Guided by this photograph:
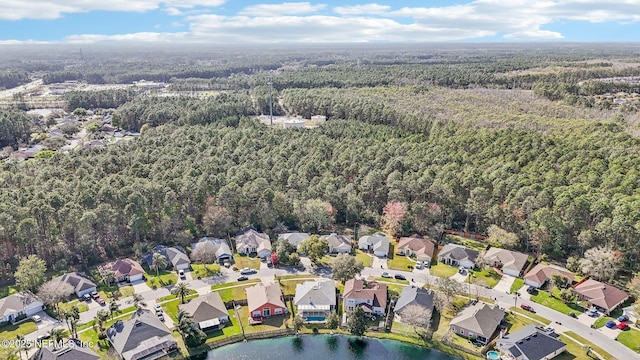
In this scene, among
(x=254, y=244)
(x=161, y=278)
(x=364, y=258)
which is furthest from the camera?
(x=254, y=244)

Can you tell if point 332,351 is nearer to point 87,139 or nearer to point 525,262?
point 525,262

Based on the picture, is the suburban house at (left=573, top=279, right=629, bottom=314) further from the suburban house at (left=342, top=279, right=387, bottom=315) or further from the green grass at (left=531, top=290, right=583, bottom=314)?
the suburban house at (left=342, top=279, right=387, bottom=315)

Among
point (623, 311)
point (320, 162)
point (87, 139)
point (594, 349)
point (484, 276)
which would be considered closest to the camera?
point (594, 349)

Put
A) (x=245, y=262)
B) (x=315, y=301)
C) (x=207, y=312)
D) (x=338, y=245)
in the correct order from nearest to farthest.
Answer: (x=207, y=312)
(x=315, y=301)
(x=245, y=262)
(x=338, y=245)

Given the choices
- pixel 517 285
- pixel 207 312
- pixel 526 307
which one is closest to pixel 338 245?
pixel 207 312

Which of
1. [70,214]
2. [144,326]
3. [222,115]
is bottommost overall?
[144,326]

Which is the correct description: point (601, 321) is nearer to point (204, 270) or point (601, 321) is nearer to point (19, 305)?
point (204, 270)

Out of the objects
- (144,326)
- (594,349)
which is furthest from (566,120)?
(144,326)
